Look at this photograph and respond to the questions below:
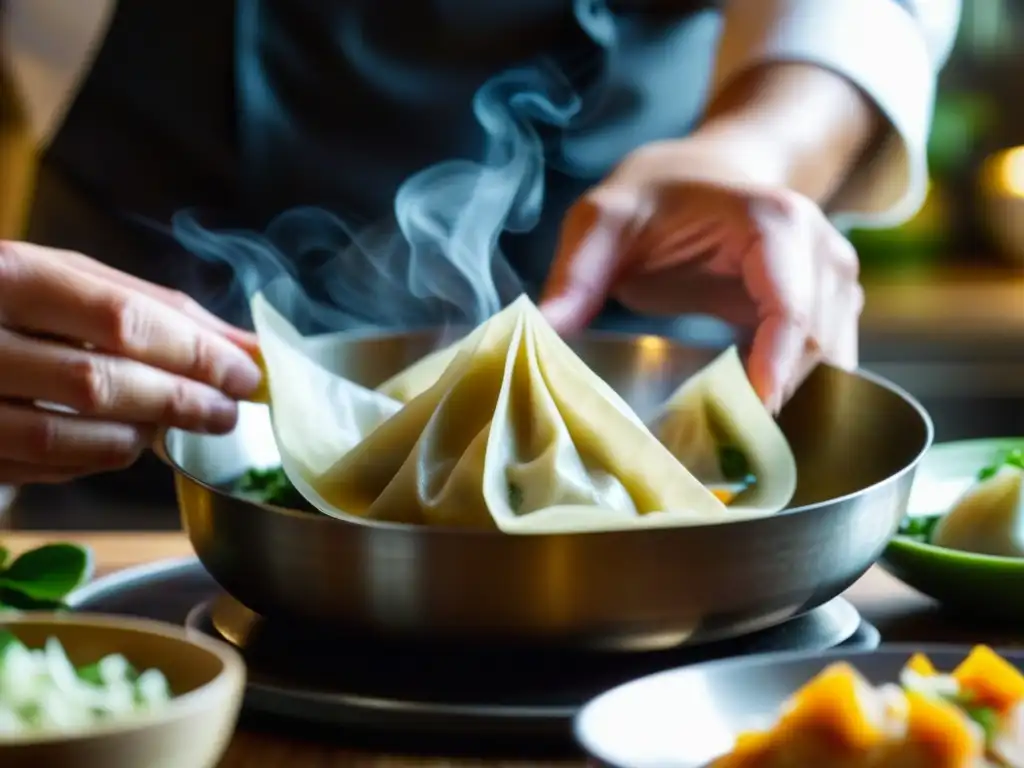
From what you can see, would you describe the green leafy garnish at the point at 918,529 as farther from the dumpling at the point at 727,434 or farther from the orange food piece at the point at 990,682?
the orange food piece at the point at 990,682

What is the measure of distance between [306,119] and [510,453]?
624 mm

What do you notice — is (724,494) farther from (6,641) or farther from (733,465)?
(6,641)

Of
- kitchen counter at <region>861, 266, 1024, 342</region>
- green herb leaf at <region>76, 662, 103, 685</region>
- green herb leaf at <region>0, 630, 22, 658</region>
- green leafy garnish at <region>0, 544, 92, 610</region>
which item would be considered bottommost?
kitchen counter at <region>861, 266, 1024, 342</region>

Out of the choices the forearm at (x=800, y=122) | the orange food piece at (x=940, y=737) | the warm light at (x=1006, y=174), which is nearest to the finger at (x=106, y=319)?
the orange food piece at (x=940, y=737)

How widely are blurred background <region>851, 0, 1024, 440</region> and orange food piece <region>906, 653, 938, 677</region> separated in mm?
1824

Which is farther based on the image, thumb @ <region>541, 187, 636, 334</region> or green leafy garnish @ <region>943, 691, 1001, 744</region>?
thumb @ <region>541, 187, 636, 334</region>

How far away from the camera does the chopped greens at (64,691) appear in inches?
19.2

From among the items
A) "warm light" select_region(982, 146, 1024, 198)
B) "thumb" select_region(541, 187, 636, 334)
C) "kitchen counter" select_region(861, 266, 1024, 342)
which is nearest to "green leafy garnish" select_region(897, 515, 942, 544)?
"thumb" select_region(541, 187, 636, 334)

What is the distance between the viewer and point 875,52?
125cm

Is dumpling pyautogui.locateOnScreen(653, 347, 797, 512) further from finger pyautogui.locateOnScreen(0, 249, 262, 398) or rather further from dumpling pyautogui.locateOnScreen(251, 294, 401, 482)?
finger pyautogui.locateOnScreen(0, 249, 262, 398)

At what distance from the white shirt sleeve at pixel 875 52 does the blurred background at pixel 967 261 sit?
1.04 meters

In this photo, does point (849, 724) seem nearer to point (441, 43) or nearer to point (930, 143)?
point (441, 43)

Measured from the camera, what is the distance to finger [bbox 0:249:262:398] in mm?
771

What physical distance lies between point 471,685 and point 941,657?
20 cm
